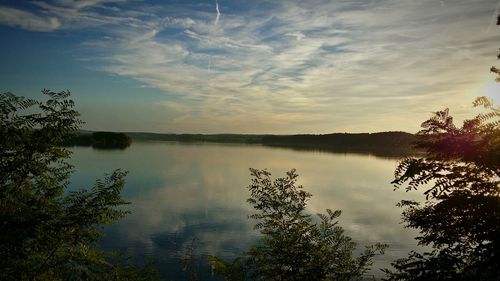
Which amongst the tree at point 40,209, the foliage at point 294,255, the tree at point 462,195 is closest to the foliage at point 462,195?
the tree at point 462,195

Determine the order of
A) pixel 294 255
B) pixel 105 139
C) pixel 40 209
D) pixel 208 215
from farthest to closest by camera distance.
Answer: pixel 105 139 < pixel 208 215 < pixel 294 255 < pixel 40 209

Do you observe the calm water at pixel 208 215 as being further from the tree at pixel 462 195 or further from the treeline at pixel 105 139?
the treeline at pixel 105 139

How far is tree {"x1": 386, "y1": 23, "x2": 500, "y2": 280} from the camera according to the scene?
21.3 ft

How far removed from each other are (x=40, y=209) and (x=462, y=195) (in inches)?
358

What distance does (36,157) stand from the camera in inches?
368

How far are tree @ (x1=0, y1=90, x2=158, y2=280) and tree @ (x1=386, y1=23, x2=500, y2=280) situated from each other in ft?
23.1

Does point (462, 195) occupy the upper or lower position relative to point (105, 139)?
upper

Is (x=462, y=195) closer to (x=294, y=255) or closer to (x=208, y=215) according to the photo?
(x=294, y=255)

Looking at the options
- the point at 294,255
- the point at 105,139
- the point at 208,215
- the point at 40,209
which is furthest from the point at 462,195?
the point at 105,139

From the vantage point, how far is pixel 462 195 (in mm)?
7035

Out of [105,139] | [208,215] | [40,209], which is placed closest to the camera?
[40,209]

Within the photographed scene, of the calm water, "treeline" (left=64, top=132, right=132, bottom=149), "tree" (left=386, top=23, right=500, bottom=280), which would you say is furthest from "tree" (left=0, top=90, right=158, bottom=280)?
"treeline" (left=64, top=132, right=132, bottom=149)

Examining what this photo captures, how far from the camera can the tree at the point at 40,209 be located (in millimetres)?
8172

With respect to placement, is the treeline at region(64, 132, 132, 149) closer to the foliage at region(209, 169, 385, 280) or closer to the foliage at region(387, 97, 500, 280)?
the foliage at region(209, 169, 385, 280)
